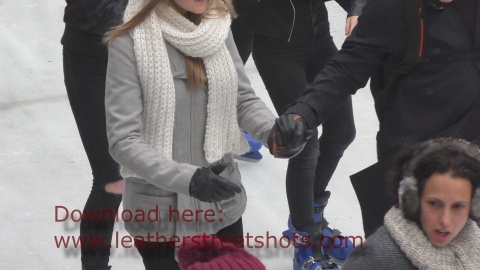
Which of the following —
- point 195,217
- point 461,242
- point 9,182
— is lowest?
point 9,182

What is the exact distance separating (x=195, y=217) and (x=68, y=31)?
1.06m

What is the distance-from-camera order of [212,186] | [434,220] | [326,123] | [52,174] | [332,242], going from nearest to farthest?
[434,220]
[212,186]
[326,123]
[332,242]
[52,174]

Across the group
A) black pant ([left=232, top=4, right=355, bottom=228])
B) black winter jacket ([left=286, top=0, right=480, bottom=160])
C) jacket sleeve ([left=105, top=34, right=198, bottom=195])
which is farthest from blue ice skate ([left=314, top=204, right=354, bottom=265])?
jacket sleeve ([left=105, top=34, right=198, bottom=195])

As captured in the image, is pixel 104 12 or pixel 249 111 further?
pixel 104 12

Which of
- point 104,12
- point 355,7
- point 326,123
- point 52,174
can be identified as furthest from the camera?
point 52,174

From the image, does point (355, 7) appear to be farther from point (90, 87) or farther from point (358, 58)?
point (90, 87)

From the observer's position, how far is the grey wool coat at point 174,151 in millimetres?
3070

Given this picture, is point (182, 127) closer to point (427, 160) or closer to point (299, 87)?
point (427, 160)

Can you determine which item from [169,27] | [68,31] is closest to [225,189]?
[169,27]

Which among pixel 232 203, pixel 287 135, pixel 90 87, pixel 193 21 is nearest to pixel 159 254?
pixel 232 203

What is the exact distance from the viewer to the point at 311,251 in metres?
4.43

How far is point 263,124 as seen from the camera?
330cm

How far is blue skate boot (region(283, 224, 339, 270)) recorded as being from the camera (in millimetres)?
4398

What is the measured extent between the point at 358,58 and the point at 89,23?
1058 millimetres
